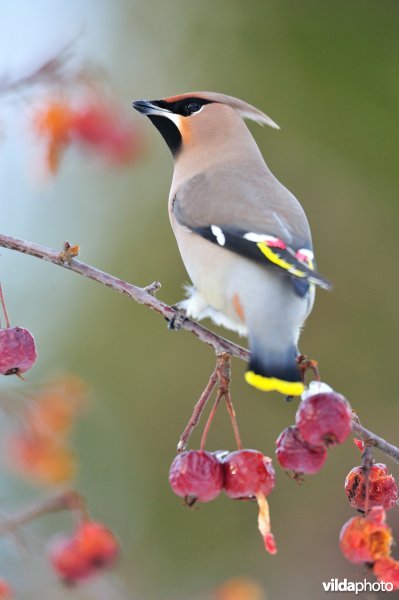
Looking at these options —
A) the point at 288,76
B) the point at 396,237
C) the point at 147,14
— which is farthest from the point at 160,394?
the point at 147,14

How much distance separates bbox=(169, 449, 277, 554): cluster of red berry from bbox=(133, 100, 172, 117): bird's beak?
4.52 ft

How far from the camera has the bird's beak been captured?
306 cm

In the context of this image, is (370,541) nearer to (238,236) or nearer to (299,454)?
(299,454)

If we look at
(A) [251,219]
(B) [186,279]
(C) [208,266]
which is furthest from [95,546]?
(B) [186,279]

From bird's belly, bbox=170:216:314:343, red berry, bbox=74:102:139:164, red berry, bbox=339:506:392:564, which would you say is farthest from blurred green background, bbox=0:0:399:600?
red berry, bbox=339:506:392:564

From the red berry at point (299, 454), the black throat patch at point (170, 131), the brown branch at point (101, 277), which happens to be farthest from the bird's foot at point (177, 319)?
the black throat patch at point (170, 131)

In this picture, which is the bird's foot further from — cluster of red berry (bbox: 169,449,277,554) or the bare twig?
the bare twig

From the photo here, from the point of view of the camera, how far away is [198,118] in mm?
3248

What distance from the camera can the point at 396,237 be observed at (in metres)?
6.11

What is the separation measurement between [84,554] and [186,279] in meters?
3.76

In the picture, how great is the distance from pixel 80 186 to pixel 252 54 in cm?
154

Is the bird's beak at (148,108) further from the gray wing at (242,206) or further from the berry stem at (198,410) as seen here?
the berry stem at (198,410)

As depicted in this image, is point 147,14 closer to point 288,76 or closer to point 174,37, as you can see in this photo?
point 174,37

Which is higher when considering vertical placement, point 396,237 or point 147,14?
point 147,14
